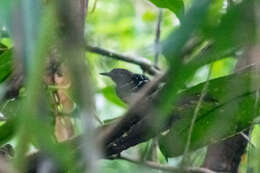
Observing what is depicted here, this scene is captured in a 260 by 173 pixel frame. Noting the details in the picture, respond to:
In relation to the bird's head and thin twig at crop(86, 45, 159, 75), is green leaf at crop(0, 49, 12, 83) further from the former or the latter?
the bird's head

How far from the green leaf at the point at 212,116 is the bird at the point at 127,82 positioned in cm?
69

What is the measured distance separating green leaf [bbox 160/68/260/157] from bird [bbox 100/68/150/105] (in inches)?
27.0

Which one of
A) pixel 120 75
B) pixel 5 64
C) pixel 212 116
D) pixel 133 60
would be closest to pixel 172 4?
pixel 212 116

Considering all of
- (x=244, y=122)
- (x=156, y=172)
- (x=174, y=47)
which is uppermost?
(x=174, y=47)

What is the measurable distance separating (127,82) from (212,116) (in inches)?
41.7

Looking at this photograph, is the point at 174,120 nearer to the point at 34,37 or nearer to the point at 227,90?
the point at 227,90

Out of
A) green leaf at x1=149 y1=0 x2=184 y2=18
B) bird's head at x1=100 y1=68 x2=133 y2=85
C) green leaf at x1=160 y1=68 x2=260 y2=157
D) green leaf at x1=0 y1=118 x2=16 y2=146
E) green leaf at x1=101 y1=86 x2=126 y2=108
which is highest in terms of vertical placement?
green leaf at x1=149 y1=0 x2=184 y2=18

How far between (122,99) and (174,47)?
1.70 m

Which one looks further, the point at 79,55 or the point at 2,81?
the point at 2,81

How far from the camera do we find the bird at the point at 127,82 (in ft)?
7.36

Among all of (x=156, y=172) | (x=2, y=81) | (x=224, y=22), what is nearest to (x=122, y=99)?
(x=2, y=81)

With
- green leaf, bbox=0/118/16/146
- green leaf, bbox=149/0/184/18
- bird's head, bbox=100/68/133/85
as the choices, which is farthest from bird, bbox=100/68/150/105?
green leaf, bbox=0/118/16/146

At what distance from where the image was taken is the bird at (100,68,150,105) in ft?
7.36

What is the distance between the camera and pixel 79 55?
1.69 ft
